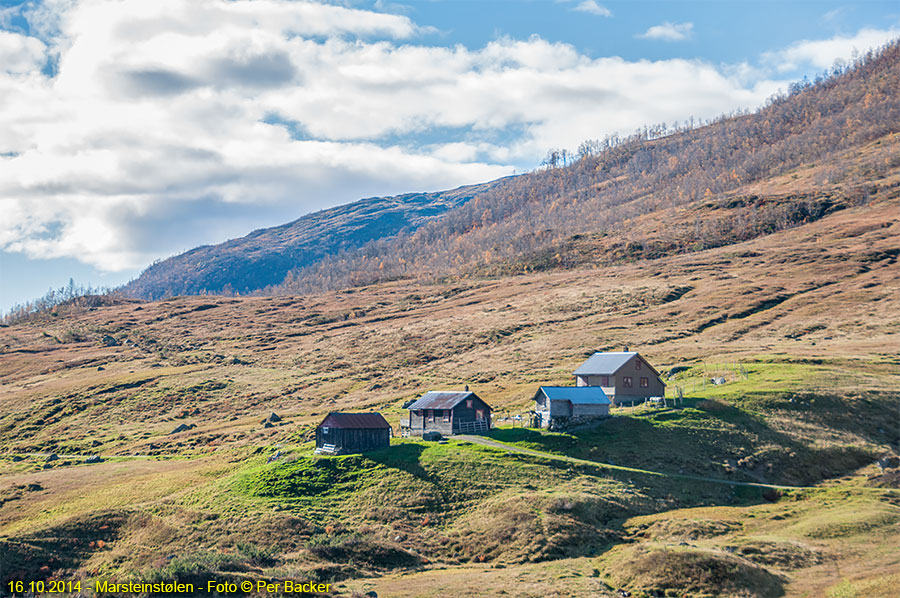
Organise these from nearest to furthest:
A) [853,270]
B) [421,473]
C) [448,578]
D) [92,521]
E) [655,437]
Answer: [448,578]
[92,521]
[421,473]
[655,437]
[853,270]

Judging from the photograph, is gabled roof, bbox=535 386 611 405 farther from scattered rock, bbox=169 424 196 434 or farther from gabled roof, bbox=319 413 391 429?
scattered rock, bbox=169 424 196 434

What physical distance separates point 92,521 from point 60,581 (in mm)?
9096

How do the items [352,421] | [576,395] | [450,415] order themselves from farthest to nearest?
[450,415] → [576,395] → [352,421]

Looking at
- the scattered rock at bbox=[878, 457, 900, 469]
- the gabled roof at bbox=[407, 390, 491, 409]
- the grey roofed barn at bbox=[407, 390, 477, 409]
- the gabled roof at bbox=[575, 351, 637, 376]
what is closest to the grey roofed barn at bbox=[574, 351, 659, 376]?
the gabled roof at bbox=[575, 351, 637, 376]

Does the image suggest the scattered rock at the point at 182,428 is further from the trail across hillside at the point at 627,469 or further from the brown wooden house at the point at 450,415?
the trail across hillside at the point at 627,469

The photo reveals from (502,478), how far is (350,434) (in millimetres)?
16939

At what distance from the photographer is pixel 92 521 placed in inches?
2138

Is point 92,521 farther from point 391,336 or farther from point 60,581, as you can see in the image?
point 391,336

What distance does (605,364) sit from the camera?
85.3 m

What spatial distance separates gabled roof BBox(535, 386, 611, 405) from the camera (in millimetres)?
74062


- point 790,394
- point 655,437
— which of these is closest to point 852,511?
point 655,437

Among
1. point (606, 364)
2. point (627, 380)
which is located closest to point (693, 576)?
point (627, 380)

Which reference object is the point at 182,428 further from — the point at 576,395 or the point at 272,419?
the point at 576,395

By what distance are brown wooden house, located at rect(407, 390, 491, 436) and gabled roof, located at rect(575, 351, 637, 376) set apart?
14953mm
